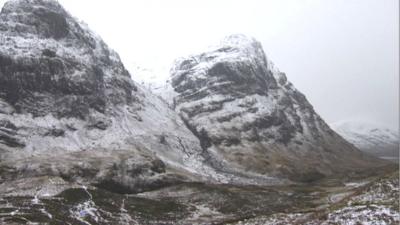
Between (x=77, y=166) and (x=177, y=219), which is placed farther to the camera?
(x=77, y=166)

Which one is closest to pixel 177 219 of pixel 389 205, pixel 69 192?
pixel 69 192

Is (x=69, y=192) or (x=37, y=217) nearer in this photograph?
(x=37, y=217)

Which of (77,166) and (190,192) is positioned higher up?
(77,166)

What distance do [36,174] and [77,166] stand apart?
2030 cm

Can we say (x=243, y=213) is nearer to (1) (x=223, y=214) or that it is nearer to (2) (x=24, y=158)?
(1) (x=223, y=214)

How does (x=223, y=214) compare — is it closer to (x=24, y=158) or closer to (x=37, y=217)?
(x=37, y=217)

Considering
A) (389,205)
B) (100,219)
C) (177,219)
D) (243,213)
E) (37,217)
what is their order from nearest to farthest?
(389,205) → (37,217) → (100,219) → (177,219) → (243,213)

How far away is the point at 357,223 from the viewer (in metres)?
63.3

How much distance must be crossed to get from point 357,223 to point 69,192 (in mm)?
104457

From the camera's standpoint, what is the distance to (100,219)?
126 meters

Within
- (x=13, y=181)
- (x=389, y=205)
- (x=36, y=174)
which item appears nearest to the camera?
(x=389, y=205)

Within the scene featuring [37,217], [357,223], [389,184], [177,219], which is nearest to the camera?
[357,223]

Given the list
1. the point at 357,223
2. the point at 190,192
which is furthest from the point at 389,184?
the point at 190,192

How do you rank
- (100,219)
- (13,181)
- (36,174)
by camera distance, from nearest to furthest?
1. (100,219)
2. (13,181)
3. (36,174)
